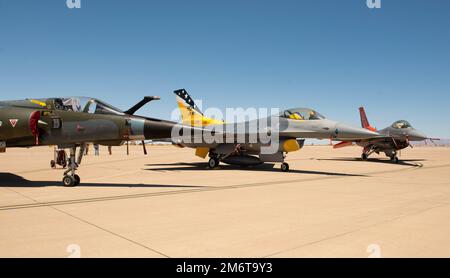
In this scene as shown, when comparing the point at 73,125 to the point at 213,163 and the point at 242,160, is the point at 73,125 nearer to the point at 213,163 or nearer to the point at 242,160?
the point at 213,163

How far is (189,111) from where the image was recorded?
22109 mm

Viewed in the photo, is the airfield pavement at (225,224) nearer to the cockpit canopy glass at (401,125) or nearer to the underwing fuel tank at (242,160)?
the underwing fuel tank at (242,160)

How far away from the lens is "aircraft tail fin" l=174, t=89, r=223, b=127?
21359mm

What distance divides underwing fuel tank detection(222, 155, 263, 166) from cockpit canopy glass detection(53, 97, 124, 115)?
8.88m

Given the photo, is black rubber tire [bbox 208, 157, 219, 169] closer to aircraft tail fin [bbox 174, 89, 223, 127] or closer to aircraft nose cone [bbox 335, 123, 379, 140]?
aircraft tail fin [bbox 174, 89, 223, 127]

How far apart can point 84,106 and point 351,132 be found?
32.9 feet

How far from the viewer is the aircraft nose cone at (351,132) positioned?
1369 centimetres

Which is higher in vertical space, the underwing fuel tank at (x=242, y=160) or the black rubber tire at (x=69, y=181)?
the black rubber tire at (x=69, y=181)

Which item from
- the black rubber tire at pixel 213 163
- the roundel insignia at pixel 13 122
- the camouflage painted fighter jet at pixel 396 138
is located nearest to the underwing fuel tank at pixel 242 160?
the black rubber tire at pixel 213 163

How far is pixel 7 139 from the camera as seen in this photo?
9.32 metres

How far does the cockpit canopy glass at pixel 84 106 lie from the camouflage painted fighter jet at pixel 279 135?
5622mm
